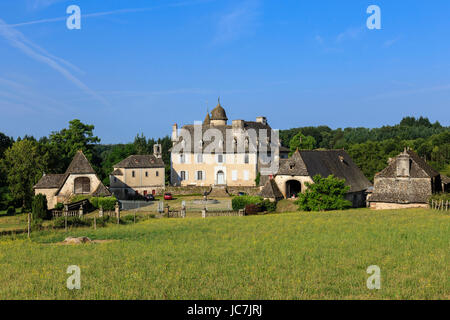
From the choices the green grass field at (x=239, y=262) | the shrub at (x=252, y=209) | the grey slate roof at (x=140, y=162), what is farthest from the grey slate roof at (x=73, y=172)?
the green grass field at (x=239, y=262)

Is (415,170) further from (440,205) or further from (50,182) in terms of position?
(50,182)

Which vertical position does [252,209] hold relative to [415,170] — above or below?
below

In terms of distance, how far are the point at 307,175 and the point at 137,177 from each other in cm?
2936

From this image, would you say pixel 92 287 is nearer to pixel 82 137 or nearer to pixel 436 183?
pixel 436 183

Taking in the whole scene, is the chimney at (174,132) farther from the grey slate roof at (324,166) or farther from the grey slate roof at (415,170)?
the grey slate roof at (415,170)

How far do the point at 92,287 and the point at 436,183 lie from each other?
4290cm

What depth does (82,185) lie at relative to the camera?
57.1 meters

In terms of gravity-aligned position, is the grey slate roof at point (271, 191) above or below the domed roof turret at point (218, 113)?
below

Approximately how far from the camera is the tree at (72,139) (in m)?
75.4

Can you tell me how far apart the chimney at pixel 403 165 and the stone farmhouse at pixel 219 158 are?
1082 inches

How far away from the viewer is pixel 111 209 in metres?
52.2

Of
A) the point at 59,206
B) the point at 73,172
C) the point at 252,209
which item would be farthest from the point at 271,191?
Result: the point at 59,206

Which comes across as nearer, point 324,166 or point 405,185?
point 405,185
